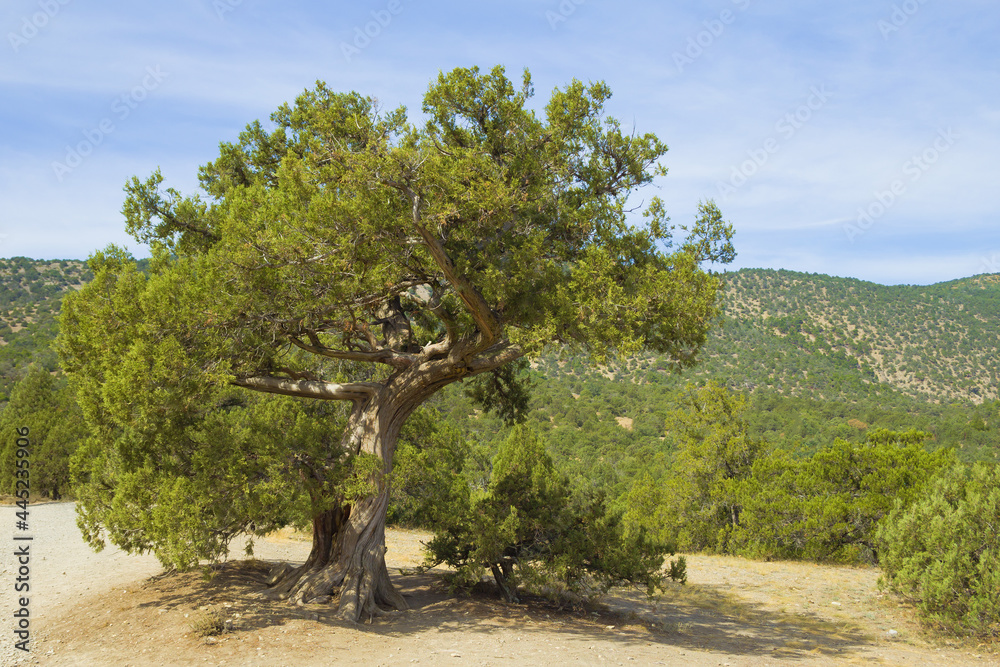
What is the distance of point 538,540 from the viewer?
8.12 m

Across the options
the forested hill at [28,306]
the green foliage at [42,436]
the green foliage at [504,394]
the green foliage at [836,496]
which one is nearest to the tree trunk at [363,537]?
the green foliage at [504,394]

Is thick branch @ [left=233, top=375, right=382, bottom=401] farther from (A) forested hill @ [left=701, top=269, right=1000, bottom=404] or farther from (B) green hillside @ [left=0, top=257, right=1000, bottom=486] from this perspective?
(A) forested hill @ [left=701, top=269, right=1000, bottom=404]

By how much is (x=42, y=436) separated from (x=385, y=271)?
18171mm

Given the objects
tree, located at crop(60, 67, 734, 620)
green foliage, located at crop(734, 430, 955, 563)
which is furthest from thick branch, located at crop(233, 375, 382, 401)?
green foliage, located at crop(734, 430, 955, 563)

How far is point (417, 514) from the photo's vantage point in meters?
8.46

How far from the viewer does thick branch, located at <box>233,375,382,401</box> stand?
7.50m

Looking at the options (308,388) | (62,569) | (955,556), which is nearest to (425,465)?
(308,388)

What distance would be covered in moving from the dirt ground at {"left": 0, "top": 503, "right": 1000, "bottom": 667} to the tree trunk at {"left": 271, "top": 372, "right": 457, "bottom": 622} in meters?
0.25

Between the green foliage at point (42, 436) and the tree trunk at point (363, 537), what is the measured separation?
13966 mm

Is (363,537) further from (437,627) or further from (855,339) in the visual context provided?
(855,339)

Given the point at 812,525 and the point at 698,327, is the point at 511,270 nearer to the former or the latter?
the point at 698,327

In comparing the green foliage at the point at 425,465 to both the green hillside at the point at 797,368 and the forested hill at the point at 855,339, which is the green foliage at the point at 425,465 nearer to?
the green hillside at the point at 797,368

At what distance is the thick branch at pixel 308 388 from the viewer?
7.50 metres

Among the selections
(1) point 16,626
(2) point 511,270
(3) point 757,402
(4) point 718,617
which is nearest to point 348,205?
(2) point 511,270
